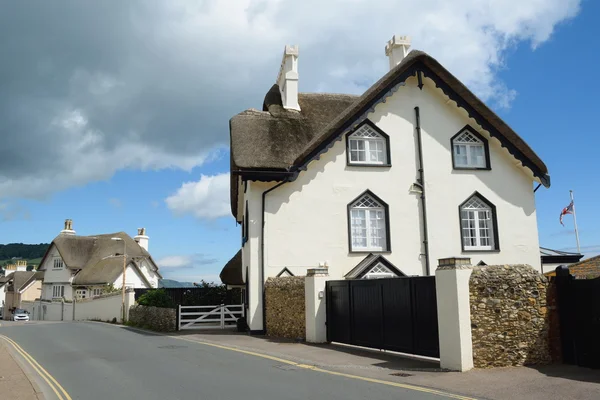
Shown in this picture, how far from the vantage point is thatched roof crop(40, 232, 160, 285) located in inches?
2043

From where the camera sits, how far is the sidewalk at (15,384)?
9.20 meters


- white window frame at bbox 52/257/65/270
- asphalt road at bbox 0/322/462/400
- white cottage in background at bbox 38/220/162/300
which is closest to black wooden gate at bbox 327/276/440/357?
asphalt road at bbox 0/322/462/400

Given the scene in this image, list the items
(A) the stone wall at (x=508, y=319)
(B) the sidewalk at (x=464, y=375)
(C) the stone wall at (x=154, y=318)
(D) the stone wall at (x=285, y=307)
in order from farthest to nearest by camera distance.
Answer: (C) the stone wall at (x=154, y=318) → (D) the stone wall at (x=285, y=307) → (A) the stone wall at (x=508, y=319) → (B) the sidewalk at (x=464, y=375)

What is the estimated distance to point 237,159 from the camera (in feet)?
64.4

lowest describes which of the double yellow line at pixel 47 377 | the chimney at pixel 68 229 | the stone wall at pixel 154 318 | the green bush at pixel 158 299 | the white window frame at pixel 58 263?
the double yellow line at pixel 47 377

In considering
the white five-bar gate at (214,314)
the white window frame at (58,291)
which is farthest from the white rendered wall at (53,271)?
the white five-bar gate at (214,314)

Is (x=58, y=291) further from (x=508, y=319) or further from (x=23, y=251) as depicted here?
(x=23, y=251)

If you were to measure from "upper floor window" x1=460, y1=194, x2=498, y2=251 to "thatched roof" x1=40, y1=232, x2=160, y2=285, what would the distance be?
125 ft

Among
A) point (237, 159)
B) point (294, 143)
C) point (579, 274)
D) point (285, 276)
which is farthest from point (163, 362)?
point (579, 274)

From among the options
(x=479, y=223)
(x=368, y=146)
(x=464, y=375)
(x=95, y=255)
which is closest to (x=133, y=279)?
(x=95, y=255)

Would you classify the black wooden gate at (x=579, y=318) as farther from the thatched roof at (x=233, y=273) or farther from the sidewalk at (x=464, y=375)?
the thatched roof at (x=233, y=273)

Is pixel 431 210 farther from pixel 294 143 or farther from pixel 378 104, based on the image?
pixel 294 143

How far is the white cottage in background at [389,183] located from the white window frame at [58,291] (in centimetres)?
4373

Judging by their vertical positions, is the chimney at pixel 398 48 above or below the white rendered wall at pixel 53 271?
above
